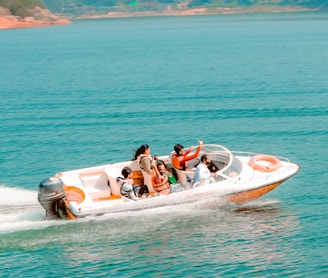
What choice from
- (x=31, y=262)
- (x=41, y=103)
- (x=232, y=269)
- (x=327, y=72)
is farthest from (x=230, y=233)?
(x=327, y=72)

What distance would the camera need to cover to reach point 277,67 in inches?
2854

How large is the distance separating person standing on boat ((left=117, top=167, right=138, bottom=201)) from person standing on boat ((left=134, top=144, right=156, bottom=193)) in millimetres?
685

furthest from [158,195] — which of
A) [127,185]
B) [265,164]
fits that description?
[265,164]

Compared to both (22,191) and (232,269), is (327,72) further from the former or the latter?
(232,269)

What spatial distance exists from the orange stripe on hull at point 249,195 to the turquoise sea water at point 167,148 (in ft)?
1.22

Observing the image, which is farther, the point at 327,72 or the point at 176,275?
Result: the point at 327,72

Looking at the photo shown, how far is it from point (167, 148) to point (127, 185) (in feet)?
43.2

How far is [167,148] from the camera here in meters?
35.9

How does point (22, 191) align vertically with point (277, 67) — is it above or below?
above

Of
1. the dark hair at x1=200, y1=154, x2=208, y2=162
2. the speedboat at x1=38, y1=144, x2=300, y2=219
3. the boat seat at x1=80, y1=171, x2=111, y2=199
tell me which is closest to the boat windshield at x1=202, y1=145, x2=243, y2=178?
the speedboat at x1=38, y1=144, x2=300, y2=219

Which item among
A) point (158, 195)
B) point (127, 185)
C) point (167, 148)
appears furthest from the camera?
point (167, 148)

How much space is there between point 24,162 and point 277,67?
4344cm

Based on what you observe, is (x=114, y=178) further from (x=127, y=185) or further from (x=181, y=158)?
(x=181, y=158)

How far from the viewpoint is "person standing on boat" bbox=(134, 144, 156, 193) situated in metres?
23.5
